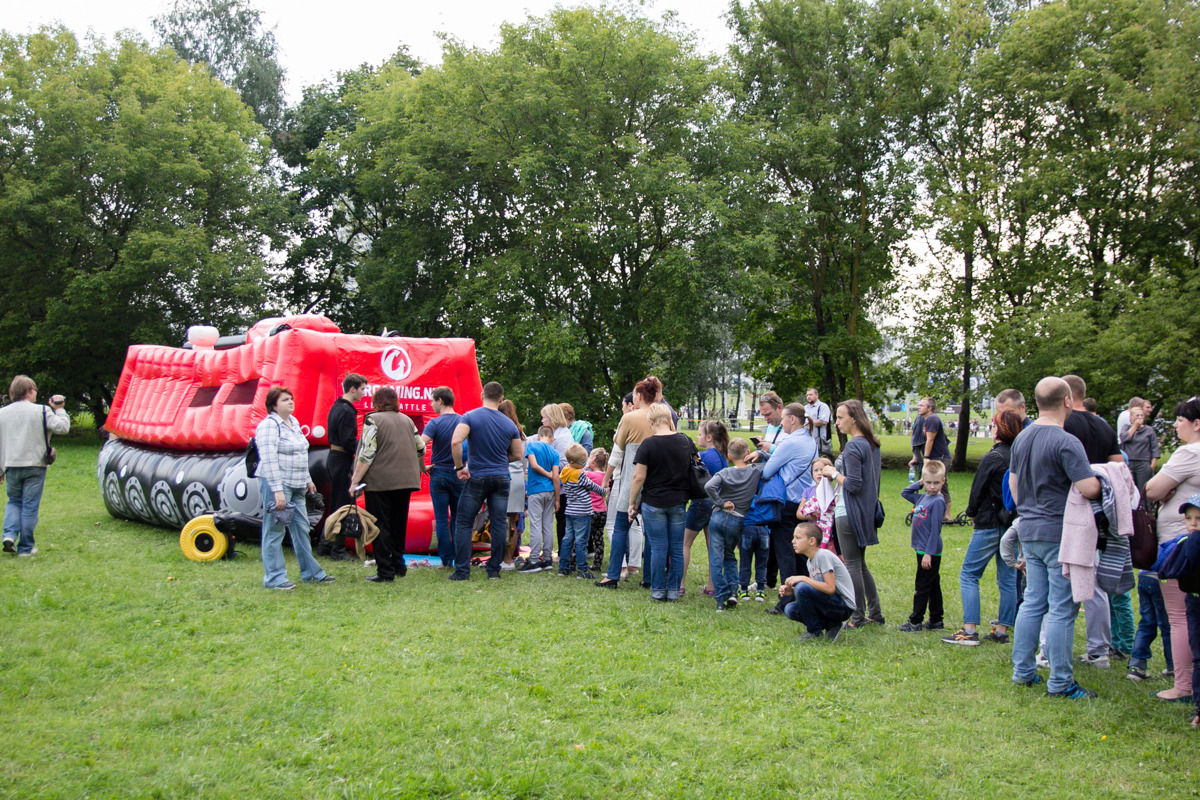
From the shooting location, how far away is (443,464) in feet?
29.8

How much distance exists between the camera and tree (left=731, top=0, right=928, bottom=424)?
89.3 ft

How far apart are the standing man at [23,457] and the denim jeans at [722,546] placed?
6770mm

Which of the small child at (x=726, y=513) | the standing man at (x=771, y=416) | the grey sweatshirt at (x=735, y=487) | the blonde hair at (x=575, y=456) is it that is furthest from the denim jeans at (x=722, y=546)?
the blonde hair at (x=575, y=456)

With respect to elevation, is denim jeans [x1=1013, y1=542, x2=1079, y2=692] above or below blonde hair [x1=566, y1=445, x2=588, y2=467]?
below

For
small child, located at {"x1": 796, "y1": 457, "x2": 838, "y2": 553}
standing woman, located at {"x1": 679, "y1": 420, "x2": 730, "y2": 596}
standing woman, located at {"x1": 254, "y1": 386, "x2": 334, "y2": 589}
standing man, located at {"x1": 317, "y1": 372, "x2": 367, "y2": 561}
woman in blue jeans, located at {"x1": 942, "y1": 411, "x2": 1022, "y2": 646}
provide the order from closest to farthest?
woman in blue jeans, located at {"x1": 942, "y1": 411, "x2": 1022, "y2": 646}
small child, located at {"x1": 796, "y1": 457, "x2": 838, "y2": 553}
standing woman, located at {"x1": 254, "y1": 386, "x2": 334, "y2": 589}
standing woman, located at {"x1": 679, "y1": 420, "x2": 730, "y2": 596}
standing man, located at {"x1": 317, "y1": 372, "x2": 367, "y2": 561}

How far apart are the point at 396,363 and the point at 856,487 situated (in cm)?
597

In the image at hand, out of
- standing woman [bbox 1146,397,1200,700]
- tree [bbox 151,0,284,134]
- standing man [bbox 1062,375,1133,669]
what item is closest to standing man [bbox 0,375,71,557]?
standing man [bbox 1062,375,1133,669]

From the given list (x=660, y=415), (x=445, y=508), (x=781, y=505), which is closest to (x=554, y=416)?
(x=445, y=508)

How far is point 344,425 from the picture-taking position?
948cm

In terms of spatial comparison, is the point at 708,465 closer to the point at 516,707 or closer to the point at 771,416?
the point at 771,416

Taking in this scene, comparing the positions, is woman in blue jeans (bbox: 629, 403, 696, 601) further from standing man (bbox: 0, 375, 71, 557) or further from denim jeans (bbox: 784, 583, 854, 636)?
standing man (bbox: 0, 375, 71, 557)

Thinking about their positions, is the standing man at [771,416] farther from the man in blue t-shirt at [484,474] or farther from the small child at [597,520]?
the man in blue t-shirt at [484,474]

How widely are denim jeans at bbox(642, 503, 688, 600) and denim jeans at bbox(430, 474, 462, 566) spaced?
2.12 metres

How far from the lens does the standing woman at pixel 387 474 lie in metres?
8.64
